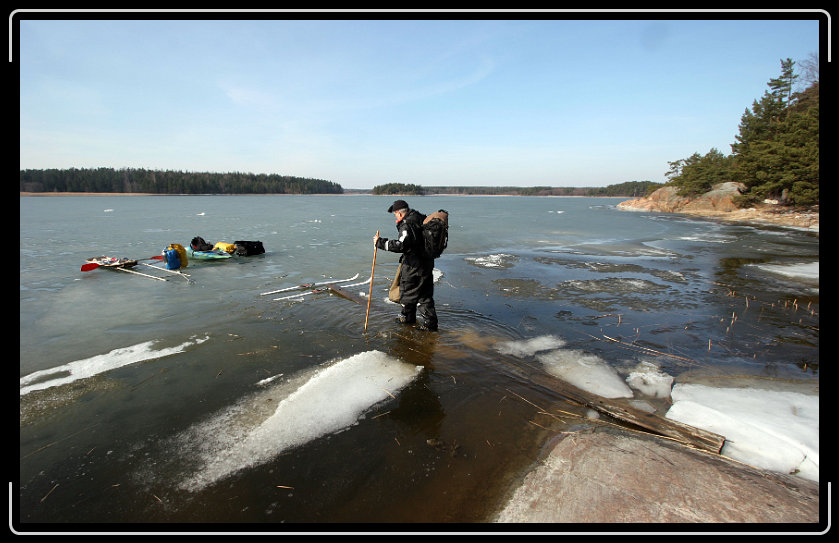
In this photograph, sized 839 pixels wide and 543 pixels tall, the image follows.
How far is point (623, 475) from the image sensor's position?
3.22m

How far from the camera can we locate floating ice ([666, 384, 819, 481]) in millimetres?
3422

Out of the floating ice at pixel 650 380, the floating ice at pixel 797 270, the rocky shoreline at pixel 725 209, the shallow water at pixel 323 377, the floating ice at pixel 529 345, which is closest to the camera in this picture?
the shallow water at pixel 323 377

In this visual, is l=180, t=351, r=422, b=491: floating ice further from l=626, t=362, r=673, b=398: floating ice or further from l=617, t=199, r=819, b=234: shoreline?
l=617, t=199, r=819, b=234: shoreline

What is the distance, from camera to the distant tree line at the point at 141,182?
118812 mm

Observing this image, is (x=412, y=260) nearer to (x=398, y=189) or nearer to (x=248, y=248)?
(x=248, y=248)

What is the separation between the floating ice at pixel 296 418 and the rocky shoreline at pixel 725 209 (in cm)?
3678

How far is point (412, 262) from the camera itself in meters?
6.91

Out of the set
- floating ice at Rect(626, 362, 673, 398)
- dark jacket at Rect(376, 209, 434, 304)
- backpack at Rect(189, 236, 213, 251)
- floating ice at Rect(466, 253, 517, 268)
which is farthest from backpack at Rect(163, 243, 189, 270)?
floating ice at Rect(626, 362, 673, 398)

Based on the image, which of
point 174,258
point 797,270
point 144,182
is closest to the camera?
point 174,258

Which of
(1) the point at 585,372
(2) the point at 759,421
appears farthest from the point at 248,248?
(2) the point at 759,421

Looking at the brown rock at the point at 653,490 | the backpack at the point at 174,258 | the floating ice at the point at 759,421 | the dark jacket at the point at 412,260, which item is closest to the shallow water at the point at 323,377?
the brown rock at the point at 653,490

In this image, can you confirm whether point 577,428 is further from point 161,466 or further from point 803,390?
point 161,466

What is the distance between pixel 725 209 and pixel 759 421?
188 feet

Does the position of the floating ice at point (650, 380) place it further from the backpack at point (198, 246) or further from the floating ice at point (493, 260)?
the backpack at point (198, 246)
